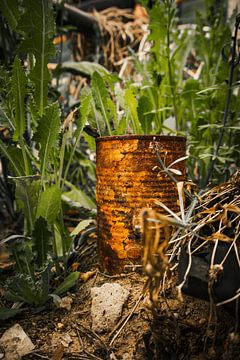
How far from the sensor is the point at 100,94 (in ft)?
3.74

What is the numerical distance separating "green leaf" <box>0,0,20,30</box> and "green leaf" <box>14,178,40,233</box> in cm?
47

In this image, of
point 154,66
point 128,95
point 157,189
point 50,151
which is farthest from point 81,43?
point 157,189

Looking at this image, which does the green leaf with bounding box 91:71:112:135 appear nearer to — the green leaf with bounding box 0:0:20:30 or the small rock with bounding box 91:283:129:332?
the green leaf with bounding box 0:0:20:30

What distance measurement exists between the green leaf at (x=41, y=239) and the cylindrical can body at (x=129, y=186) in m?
0.16

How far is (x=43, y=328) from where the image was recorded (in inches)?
32.9

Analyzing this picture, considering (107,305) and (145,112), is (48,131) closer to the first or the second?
(145,112)

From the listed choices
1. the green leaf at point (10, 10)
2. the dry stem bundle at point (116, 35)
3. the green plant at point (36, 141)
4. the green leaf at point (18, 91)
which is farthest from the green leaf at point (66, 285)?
the dry stem bundle at point (116, 35)

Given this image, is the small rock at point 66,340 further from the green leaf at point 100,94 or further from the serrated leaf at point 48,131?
the green leaf at point 100,94

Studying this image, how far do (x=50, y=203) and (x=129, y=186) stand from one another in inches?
8.7

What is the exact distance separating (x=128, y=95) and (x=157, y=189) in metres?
0.38

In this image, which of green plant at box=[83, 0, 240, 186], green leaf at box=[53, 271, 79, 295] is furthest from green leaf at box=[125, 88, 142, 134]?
green leaf at box=[53, 271, 79, 295]

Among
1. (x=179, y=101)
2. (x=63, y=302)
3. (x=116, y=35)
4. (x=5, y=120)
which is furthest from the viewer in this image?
(x=116, y=35)

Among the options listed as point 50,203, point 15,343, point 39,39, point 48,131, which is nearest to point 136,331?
point 15,343

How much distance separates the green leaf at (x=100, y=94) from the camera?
113cm
